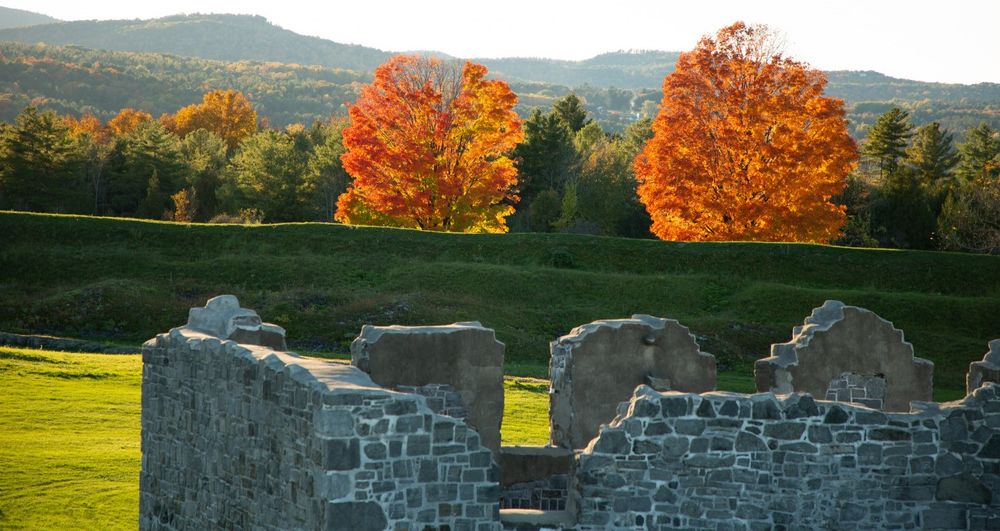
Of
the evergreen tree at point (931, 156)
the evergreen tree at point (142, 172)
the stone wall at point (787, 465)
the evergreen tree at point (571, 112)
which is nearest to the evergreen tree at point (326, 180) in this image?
the evergreen tree at point (142, 172)

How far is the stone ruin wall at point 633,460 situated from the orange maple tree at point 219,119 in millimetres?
90003

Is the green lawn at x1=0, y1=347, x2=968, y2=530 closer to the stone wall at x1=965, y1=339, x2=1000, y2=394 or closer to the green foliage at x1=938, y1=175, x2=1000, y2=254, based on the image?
the stone wall at x1=965, y1=339, x2=1000, y2=394

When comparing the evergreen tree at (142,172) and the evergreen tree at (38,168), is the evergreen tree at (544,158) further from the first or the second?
the evergreen tree at (38,168)

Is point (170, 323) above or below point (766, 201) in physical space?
below

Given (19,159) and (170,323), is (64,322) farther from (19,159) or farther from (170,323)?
(19,159)

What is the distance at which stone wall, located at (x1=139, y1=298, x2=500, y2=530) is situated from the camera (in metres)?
10.8

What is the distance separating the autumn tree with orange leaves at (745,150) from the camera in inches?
1866

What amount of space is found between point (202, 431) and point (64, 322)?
26.5 meters

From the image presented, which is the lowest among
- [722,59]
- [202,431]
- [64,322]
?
[64,322]

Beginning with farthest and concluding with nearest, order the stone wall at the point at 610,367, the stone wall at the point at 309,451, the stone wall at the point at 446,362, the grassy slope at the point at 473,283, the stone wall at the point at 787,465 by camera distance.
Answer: the grassy slope at the point at 473,283
the stone wall at the point at 610,367
the stone wall at the point at 446,362
the stone wall at the point at 787,465
the stone wall at the point at 309,451

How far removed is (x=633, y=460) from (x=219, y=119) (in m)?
97.8

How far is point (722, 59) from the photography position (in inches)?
1978

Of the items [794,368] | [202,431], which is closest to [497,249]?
[794,368]

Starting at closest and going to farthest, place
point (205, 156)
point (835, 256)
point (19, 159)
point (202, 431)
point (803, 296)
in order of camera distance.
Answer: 1. point (202, 431)
2. point (803, 296)
3. point (835, 256)
4. point (19, 159)
5. point (205, 156)
